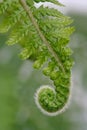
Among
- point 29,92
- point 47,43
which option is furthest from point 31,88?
point 47,43

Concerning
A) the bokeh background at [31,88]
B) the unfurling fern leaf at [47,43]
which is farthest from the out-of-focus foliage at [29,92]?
the unfurling fern leaf at [47,43]

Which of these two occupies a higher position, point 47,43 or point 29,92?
point 29,92

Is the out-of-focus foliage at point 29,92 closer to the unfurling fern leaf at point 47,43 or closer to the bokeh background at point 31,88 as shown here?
the bokeh background at point 31,88

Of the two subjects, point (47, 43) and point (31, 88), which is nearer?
point (47, 43)

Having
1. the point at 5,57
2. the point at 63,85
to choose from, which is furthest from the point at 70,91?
the point at 5,57

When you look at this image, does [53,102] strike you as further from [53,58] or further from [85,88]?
[85,88]

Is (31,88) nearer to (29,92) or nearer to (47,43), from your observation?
(29,92)

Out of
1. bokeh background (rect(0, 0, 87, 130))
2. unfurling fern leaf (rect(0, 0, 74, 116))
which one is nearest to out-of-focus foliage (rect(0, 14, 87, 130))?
bokeh background (rect(0, 0, 87, 130))
